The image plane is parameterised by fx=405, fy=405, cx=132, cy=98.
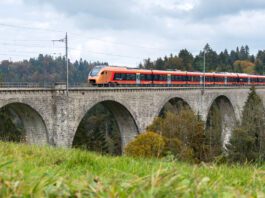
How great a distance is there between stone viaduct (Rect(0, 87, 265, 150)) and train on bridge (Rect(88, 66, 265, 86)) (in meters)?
1.07

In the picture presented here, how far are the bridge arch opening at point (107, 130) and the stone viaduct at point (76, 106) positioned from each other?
9 cm

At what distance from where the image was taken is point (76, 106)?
28.5m

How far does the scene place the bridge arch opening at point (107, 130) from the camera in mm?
35281

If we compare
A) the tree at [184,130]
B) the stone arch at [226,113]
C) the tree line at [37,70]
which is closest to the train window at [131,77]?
the tree at [184,130]

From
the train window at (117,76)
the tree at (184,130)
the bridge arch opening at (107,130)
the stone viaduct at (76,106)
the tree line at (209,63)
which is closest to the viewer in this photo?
the stone viaduct at (76,106)

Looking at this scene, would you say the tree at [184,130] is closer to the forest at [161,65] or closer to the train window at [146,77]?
the train window at [146,77]

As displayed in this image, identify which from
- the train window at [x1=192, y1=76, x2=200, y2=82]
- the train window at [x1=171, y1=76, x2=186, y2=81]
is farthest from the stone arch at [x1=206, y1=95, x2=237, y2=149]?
the train window at [x1=171, y1=76, x2=186, y2=81]

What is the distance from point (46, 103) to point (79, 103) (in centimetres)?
320

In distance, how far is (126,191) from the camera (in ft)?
7.45

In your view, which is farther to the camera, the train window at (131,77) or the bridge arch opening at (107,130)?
the bridge arch opening at (107,130)

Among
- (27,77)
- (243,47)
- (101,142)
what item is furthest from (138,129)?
(243,47)

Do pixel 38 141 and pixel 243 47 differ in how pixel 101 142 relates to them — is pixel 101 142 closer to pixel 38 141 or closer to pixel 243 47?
pixel 38 141

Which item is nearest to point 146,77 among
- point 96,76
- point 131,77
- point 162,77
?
point 131,77

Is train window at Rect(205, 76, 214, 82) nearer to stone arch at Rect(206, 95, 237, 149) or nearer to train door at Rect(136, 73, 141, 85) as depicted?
stone arch at Rect(206, 95, 237, 149)
